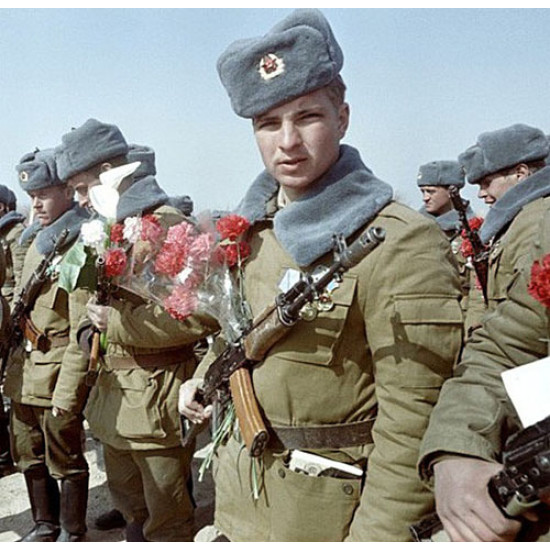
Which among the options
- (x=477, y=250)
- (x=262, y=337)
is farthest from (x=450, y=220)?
(x=262, y=337)

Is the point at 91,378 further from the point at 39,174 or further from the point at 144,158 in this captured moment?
the point at 144,158

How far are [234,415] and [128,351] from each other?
4.06 ft

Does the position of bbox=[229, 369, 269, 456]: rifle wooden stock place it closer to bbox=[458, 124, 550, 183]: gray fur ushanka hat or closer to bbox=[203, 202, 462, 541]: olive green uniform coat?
bbox=[203, 202, 462, 541]: olive green uniform coat

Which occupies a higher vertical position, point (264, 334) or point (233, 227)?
point (233, 227)

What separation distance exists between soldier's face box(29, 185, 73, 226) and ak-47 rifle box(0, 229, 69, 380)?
14.9 inches

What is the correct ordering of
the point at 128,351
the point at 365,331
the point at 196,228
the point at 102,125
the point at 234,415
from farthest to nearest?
1. the point at 102,125
2. the point at 128,351
3. the point at 196,228
4. the point at 234,415
5. the point at 365,331

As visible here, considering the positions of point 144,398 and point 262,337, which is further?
point 144,398

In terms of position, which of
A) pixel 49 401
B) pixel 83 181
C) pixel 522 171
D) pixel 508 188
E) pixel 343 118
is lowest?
pixel 49 401

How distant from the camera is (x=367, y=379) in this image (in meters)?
2.07

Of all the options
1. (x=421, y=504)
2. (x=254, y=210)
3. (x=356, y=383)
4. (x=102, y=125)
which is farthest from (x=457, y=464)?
(x=102, y=125)

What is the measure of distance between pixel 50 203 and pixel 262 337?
2.89 m

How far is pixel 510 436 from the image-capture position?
1549mm

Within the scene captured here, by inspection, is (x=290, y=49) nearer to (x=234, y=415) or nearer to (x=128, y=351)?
(x=234, y=415)

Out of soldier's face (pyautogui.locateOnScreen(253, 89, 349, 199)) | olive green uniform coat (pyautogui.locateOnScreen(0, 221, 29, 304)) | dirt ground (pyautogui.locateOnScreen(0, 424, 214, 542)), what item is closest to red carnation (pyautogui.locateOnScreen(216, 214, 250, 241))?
soldier's face (pyautogui.locateOnScreen(253, 89, 349, 199))
